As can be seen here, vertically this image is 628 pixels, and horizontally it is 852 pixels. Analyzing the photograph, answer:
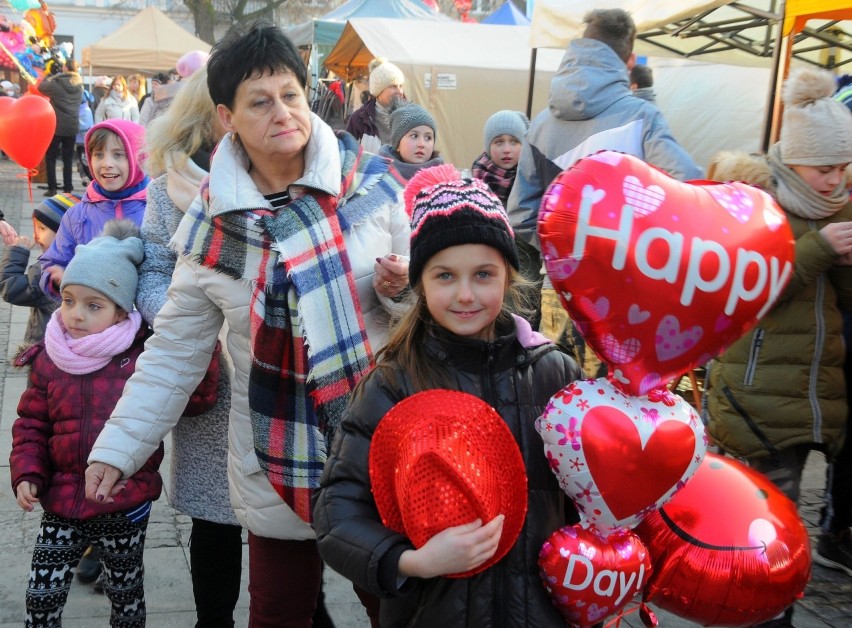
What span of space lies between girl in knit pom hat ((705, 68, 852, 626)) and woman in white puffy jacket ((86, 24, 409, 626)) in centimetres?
140

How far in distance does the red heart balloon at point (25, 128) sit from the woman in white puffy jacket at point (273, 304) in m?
6.27

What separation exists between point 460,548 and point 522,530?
10.7 inches

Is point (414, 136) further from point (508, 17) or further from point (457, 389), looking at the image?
point (508, 17)

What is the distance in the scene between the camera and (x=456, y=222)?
1835 mm

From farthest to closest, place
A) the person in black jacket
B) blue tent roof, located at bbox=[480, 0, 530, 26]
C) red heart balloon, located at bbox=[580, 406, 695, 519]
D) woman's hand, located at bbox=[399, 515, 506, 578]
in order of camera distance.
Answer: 1. blue tent roof, located at bbox=[480, 0, 530, 26]
2. the person in black jacket
3. red heart balloon, located at bbox=[580, 406, 695, 519]
4. woman's hand, located at bbox=[399, 515, 506, 578]

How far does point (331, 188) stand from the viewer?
7.69ft

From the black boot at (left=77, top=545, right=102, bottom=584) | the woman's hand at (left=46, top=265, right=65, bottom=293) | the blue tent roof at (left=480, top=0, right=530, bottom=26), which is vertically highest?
the blue tent roof at (left=480, top=0, right=530, bottom=26)

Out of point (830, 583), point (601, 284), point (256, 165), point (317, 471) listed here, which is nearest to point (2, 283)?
point (256, 165)

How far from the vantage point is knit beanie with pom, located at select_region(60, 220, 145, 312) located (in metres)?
2.86

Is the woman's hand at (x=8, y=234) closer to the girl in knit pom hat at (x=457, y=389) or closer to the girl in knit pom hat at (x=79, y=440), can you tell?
the girl in knit pom hat at (x=79, y=440)

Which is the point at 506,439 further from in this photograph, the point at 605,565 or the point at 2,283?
the point at 2,283

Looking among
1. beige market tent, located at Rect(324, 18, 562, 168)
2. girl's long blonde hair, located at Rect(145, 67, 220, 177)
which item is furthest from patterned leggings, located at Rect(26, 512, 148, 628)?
beige market tent, located at Rect(324, 18, 562, 168)

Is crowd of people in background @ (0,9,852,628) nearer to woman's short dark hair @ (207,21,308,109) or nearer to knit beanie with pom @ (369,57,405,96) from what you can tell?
woman's short dark hair @ (207,21,308,109)

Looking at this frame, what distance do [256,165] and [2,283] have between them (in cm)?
207
